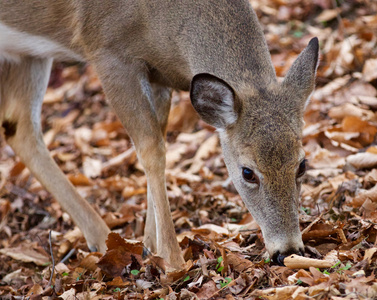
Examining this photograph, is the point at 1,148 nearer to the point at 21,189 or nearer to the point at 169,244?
the point at 21,189

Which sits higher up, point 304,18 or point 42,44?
point 42,44

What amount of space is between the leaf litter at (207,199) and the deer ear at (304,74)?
0.99 m

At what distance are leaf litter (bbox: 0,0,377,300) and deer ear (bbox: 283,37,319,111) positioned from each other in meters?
0.99

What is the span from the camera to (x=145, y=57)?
4930mm

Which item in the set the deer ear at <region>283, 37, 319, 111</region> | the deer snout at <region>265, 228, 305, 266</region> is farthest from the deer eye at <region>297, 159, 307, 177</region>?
the deer ear at <region>283, 37, 319, 111</region>

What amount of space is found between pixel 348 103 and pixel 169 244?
331 cm

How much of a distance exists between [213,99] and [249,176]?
0.65 meters

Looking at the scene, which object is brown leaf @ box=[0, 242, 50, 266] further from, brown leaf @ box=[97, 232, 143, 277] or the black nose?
the black nose

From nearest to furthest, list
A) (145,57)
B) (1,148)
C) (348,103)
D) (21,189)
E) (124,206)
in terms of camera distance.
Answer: (145,57) → (124,206) → (348,103) → (21,189) → (1,148)

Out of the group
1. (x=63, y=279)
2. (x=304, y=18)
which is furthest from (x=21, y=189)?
(x=304, y=18)

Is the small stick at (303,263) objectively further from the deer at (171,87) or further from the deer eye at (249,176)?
the deer eye at (249,176)

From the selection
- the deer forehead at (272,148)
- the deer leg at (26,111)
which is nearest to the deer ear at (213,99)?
the deer forehead at (272,148)

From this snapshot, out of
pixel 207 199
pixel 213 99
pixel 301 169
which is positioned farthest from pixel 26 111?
pixel 301 169

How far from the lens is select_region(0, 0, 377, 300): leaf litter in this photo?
382 cm
